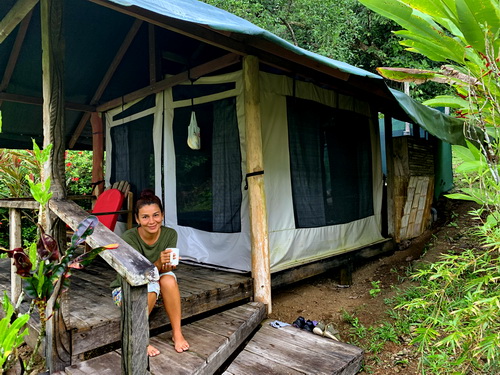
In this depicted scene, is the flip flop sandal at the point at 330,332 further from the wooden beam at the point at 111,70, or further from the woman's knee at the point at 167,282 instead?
the wooden beam at the point at 111,70

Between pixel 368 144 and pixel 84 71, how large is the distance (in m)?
4.17

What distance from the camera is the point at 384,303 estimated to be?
346 cm

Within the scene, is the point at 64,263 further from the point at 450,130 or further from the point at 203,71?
the point at 450,130

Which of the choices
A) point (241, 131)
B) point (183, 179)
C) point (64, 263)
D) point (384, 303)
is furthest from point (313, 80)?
point (64, 263)

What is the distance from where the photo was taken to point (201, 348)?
208 centimetres

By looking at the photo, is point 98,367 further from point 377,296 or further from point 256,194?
point 377,296

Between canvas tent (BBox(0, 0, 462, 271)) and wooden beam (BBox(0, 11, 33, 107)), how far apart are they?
4cm

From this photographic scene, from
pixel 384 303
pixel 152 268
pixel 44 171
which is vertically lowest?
pixel 384 303

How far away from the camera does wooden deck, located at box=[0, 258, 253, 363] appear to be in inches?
78.3

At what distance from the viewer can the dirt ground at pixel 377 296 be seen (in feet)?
8.38

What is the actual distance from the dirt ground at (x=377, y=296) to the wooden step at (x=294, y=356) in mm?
315

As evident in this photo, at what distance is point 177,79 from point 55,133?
2.05 meters

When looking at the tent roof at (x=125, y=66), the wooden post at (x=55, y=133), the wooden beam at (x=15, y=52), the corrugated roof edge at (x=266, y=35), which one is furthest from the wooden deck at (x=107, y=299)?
the wooden beam at (x=15, y=52)

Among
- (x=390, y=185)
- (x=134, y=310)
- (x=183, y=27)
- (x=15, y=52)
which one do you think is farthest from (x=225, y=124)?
(x=390, y=185)
